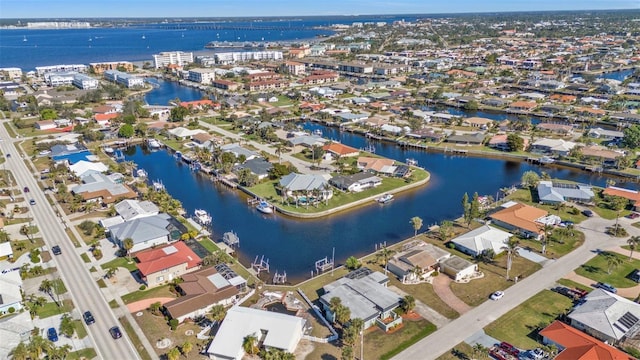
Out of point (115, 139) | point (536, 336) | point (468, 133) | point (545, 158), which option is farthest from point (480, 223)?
point (115, 139)

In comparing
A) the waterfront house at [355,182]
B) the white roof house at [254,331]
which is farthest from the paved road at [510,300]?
the waterfront house at [355,182]

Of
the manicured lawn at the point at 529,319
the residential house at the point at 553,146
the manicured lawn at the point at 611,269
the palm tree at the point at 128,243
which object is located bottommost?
the manicured lawn at the point at 529,319

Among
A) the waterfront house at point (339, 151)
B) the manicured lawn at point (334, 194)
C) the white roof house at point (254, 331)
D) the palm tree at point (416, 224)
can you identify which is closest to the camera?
the white roof house at point (254, 331)

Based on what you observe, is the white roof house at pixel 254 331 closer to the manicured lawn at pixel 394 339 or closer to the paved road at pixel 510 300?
the manicured lawn at pixel 394 339

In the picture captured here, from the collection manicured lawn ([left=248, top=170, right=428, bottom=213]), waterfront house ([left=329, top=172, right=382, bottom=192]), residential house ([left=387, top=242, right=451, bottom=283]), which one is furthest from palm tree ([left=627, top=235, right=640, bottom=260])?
waterfront house ([left=329, top=172, right=382, bottom=192])

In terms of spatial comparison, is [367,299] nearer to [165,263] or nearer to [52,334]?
[165,263]

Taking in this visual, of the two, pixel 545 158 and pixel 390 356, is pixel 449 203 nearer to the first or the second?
pixel 545 158
